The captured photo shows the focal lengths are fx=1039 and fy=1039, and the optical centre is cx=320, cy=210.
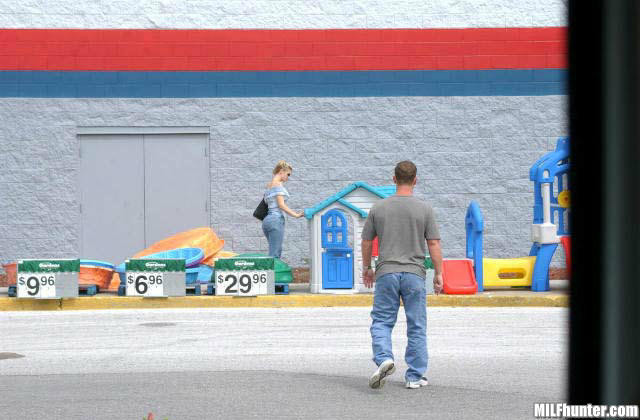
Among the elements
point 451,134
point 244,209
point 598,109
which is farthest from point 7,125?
point 598,109

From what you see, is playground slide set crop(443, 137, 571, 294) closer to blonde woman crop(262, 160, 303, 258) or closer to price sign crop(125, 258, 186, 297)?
blonde woman crop(262, 160, 303, 258)

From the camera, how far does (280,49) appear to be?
1888 centimetres

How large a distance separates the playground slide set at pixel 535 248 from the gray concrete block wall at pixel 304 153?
2.83m

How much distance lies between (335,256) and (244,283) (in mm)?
1569

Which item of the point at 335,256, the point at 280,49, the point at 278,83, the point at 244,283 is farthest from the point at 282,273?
the point at 280,49

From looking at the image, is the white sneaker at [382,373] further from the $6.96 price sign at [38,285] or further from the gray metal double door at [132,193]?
the gray metal double door at [132,193]

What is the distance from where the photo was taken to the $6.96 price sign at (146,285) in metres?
14.9

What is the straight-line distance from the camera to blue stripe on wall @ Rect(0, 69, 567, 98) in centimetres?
1880

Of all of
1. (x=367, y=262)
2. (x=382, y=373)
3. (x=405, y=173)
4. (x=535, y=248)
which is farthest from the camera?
(x=535, y=248)

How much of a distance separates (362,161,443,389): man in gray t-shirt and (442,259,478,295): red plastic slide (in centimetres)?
719

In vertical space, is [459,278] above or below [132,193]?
below

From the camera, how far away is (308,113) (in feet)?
62.5

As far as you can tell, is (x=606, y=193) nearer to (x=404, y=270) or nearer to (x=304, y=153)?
(x=404, y=270)

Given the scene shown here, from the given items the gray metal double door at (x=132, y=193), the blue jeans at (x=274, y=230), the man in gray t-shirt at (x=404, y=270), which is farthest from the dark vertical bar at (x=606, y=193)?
the gray metal double door at (x=132, y=193)
